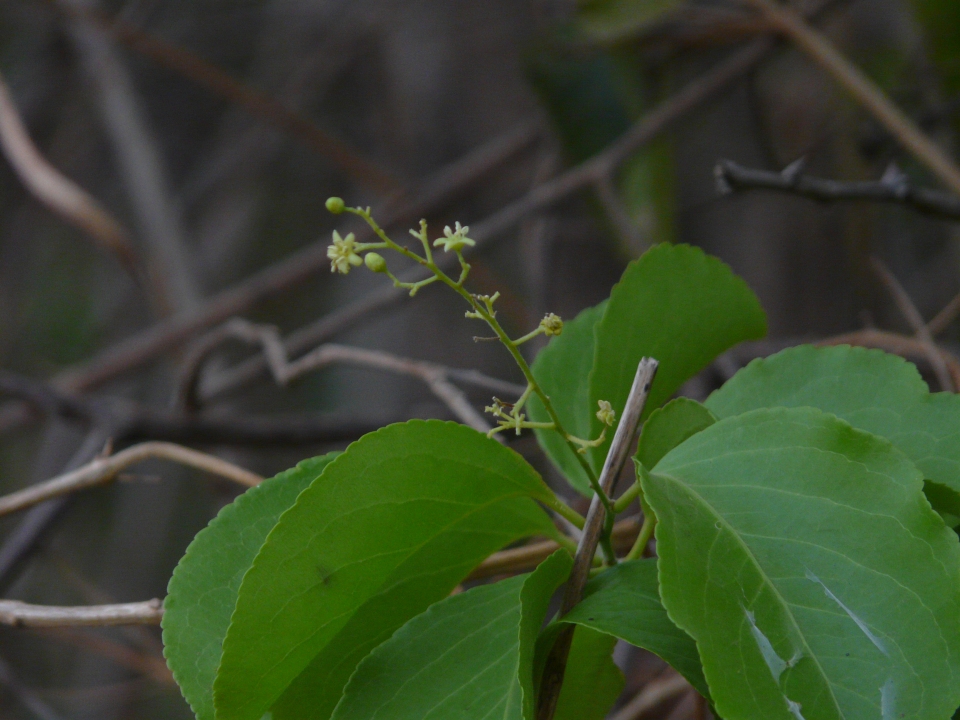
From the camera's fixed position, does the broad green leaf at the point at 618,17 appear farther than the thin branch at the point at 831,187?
Yes

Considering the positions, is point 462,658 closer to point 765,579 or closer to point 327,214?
point 765,579

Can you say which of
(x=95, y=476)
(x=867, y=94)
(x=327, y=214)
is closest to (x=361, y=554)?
(x=95, y=476)

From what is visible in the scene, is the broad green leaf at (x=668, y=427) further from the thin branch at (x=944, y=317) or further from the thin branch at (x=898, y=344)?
the thin branch at (x=944, y=317)

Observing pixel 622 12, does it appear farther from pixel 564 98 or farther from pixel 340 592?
pixel 340 592

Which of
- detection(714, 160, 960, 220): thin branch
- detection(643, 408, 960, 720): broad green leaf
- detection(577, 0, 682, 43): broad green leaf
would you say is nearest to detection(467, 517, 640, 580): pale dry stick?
detection(643, 408, 960, 720): broad green leaf

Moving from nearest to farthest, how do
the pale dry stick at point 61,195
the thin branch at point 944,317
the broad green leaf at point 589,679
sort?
the broad green leaf at point 589,679 → the thin branch at point 944,317 → the pale dry stick at point 61,195

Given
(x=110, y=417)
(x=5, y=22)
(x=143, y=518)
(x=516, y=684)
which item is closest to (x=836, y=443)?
(x=516, y=684)

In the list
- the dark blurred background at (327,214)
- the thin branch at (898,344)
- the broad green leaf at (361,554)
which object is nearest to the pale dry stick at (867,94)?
the dark blurred background at (327,214)
